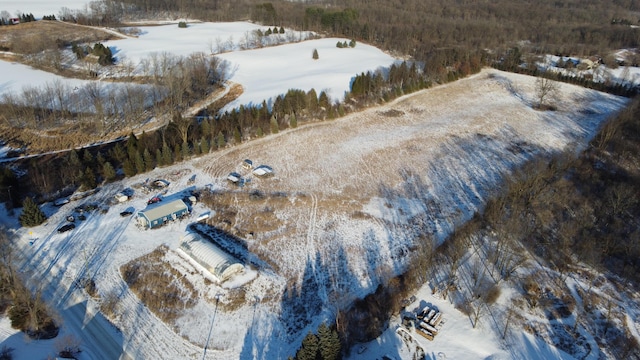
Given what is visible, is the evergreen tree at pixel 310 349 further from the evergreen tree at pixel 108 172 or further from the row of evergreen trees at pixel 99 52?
the row of evergreen trees at pixel 99 52

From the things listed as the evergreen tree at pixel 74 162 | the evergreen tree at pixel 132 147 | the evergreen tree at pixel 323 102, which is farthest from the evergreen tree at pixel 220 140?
the evergreen tree at pixel 323 102

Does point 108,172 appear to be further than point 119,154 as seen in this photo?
No

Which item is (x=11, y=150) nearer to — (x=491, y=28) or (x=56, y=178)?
(x=56, y=178)

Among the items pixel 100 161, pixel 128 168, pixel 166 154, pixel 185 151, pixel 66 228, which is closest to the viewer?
pixel 66 228

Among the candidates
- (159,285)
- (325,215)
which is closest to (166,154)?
(159,285)

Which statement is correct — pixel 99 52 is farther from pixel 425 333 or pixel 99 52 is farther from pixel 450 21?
pixel 450 21

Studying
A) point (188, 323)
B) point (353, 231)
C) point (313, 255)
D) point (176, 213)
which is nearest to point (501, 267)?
point (353, 231)

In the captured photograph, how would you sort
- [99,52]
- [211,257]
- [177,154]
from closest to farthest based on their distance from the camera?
1. [211,257]
2. [177,154]
3. [99,52]
